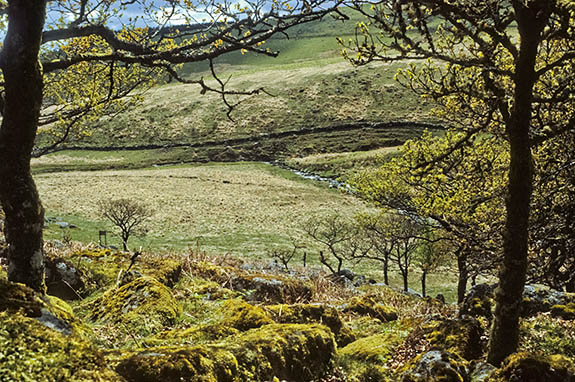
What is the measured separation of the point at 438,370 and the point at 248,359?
6.84 feet

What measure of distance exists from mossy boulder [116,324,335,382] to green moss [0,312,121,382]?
57 centimetres

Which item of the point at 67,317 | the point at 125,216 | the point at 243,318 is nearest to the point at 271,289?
the point at 243,318

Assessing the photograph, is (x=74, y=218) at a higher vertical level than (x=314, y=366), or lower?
lower

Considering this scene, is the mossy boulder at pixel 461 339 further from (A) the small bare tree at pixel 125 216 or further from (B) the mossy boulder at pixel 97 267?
(A) the small bare tree at pixel 125 216

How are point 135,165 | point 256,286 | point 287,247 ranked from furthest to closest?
point 135,165
point 287,247
point 256,286

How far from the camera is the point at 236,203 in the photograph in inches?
2689

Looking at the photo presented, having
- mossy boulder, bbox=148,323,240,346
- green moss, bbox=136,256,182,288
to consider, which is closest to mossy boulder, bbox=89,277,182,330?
mossy boulder, bbox=148,323,240,346

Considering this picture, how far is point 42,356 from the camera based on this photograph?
2463mm

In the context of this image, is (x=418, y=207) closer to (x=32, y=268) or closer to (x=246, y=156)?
(x=32, y=268)

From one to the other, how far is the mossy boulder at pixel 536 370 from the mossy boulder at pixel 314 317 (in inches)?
139

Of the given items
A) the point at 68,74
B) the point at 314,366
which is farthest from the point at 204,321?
the point at 68,74

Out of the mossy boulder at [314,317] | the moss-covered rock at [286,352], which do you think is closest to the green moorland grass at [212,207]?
the mossy boulder at [314,317]

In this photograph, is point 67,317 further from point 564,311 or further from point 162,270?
point 564,311

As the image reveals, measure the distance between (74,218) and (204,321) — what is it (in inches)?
2250
